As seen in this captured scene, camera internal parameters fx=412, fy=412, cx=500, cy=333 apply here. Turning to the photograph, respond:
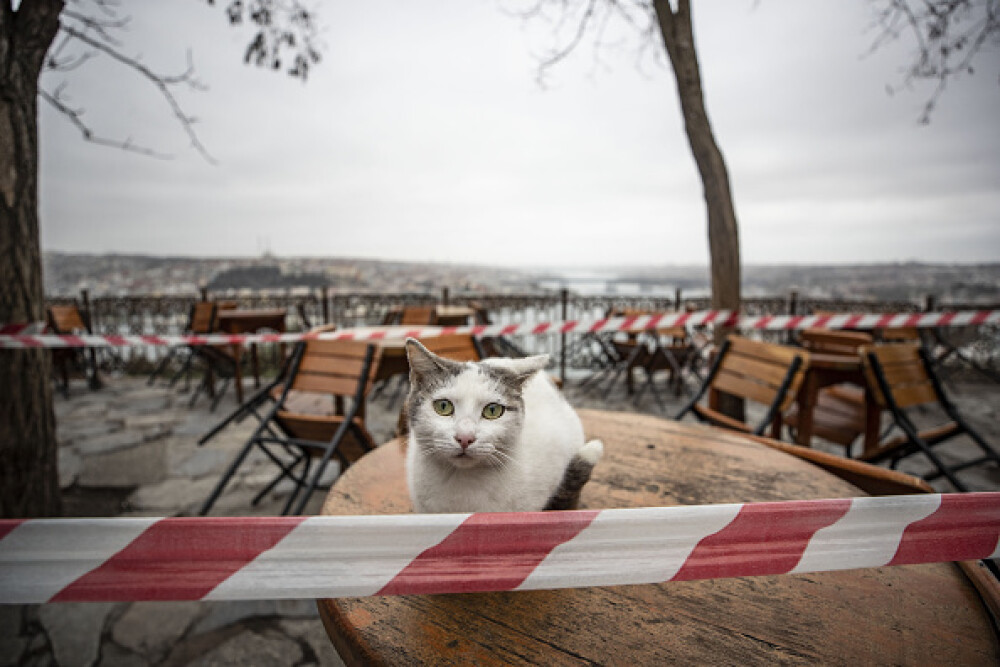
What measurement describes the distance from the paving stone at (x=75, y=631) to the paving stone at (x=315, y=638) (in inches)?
29.3

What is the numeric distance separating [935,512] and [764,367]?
6.06 ft

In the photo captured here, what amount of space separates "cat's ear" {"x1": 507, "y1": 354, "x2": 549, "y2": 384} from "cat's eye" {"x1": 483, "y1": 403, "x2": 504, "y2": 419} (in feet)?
0.23

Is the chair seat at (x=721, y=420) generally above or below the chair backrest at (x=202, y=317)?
below

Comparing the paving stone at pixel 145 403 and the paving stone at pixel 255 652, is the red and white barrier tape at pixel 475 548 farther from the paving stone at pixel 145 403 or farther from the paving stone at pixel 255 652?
the paving stone at pixel 145 403

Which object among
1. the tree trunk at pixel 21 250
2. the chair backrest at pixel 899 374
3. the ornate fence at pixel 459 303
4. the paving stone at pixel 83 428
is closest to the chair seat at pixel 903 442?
the chair backrest at pixel 899 374

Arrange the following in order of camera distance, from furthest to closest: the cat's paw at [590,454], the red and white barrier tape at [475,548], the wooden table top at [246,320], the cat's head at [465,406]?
the wooden table top at [246,320] < the cat's paw at [590,454] < the cat's head at [465,406] < the red and white barrier tape at [475,548]

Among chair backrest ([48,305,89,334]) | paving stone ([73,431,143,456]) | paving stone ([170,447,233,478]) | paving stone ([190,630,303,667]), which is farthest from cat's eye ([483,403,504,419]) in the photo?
chair backrest ([48,305,89,334])

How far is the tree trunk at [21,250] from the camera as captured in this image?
1.95 m

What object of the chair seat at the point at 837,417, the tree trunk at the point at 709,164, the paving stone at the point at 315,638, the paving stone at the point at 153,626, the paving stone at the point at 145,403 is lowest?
the paving stone at the point at 315,638

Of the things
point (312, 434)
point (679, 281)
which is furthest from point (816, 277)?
point (312, 434)

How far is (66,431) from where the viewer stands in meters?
4.25

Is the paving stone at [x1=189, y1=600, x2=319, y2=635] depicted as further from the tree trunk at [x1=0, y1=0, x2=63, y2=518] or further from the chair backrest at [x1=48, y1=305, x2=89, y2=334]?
the chair backrest at [x1=48, y1=305, x2=89, y2=334]

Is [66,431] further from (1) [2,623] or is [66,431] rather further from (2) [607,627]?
(2) [607,627]

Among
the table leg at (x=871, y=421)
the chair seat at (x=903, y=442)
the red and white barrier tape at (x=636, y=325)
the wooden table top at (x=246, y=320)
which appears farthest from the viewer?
the wooden table top at (x=246, y=320)
